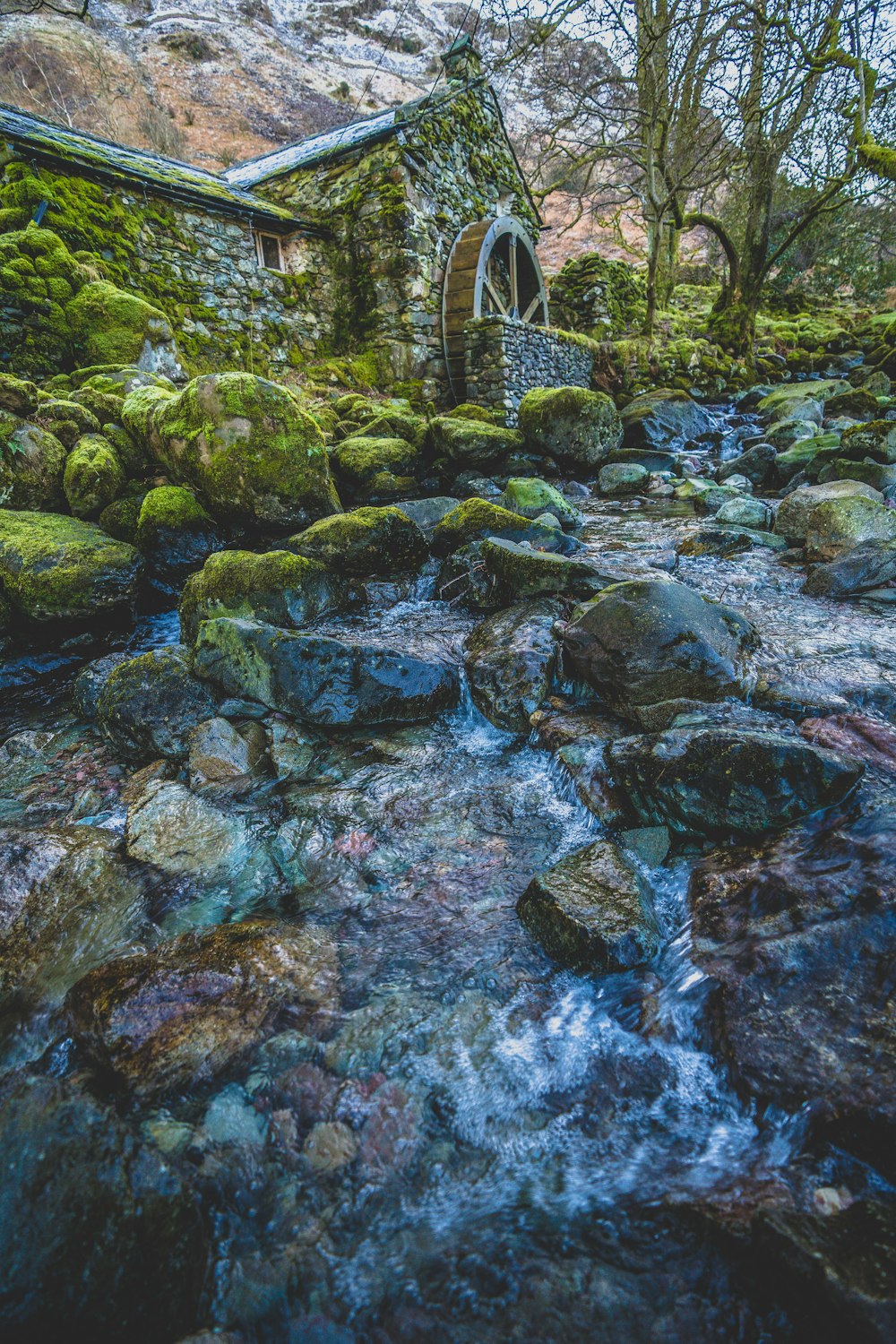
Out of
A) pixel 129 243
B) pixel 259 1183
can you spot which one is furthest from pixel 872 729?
pixel 129 243

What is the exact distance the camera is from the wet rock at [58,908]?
1.89 m

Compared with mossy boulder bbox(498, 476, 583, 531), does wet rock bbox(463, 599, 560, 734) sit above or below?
below

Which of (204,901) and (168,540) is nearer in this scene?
(204,901)

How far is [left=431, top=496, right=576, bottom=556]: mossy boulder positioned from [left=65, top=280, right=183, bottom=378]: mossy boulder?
472cm

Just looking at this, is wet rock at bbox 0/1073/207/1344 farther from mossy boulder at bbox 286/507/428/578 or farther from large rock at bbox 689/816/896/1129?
mossy boulder at bbox 286/507/428/578

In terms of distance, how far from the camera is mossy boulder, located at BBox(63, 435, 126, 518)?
16.3 ft

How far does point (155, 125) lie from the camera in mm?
26156

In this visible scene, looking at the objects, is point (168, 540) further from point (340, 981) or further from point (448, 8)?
point (448, 8)

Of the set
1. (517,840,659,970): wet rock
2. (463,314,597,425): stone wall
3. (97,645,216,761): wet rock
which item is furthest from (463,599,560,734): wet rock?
(463,314,597,425): stone wall

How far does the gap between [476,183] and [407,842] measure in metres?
15.6

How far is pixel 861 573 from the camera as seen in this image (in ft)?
13.5

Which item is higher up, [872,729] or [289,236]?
[289,236]

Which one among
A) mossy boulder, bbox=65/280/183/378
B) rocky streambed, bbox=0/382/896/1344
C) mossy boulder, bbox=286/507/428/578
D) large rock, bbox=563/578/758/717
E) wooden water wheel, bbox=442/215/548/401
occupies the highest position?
wooden water wheel, bbox=442/215/548/401

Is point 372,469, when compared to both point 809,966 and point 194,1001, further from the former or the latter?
point 809,966
